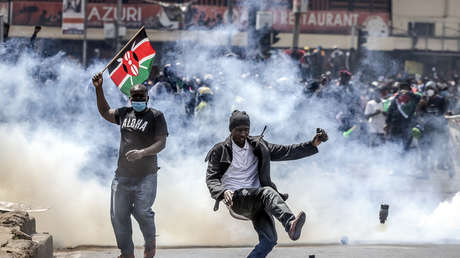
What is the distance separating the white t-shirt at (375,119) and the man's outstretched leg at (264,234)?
34.0 ft

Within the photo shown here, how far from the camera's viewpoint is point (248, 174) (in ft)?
20.1

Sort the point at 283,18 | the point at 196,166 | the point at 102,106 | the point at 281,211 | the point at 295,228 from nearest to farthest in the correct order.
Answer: the point at 295,228
the point at 281,211
the point at 102,106
the point at 196,166
the point at 283,18

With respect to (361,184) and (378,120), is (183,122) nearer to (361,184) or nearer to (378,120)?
(361,184)

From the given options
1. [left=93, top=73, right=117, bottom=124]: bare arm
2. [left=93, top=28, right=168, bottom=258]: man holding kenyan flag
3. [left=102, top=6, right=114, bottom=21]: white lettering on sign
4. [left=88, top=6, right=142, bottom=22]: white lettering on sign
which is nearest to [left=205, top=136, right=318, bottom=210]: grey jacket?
[left=93, top=28, right=168, bottom=258]: man holding kenyan flag

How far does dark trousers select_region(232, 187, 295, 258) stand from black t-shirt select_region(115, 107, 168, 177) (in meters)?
0.96

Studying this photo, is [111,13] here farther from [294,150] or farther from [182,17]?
[294,150]

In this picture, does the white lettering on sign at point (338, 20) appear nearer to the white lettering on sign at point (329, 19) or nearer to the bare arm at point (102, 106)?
the white lettering on sign at point (329, 19)

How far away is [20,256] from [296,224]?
193 centimetres

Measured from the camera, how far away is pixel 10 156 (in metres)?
9.59

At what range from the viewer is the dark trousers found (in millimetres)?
5883

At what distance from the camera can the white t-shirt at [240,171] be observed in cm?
610

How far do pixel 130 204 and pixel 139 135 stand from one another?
22.0 inches

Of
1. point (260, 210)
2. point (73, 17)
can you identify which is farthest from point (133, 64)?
point (73, 17)

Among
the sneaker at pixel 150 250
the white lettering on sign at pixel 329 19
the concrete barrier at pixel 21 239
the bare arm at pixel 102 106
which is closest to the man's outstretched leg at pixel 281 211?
the sneaker at pixel 150 250
